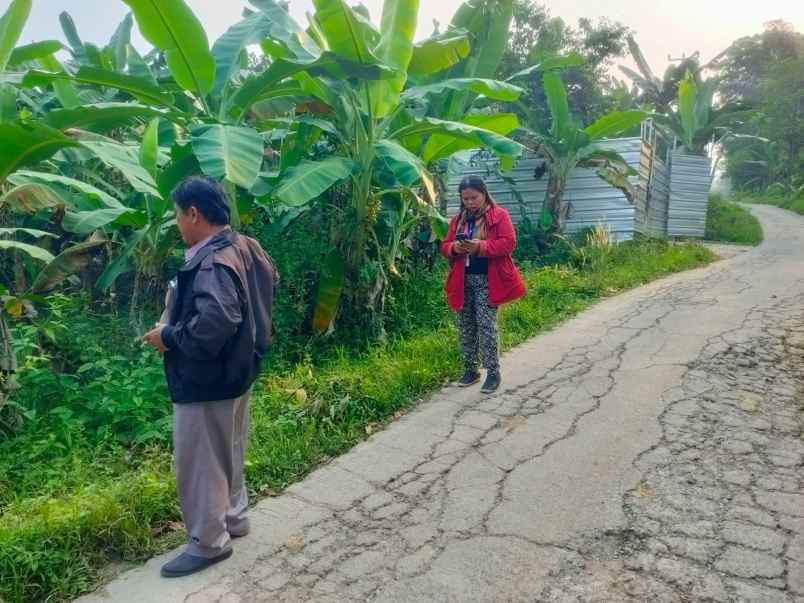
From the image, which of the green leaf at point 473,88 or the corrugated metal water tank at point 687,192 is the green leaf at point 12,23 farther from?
the corrugated metal water tank at point 687,192

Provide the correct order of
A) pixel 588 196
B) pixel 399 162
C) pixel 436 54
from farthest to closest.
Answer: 1. pixel 588 196
2. pixel 436 54
3. pixel 399 162

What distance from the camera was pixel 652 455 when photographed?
3.95 metres

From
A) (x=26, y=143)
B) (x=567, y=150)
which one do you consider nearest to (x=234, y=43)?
(x=26, y=143)

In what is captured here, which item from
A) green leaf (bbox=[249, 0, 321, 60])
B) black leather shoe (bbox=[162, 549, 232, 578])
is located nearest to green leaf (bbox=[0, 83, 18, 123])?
green leaf (bbox=[249, 0, 321, 60])

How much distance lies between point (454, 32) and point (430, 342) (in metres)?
2.87

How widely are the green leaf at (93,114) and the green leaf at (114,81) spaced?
0.40ft

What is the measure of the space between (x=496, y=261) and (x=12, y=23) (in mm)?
3684

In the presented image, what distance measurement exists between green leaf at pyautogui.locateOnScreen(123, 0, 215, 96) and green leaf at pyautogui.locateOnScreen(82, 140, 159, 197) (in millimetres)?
689

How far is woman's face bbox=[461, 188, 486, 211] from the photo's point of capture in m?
4.82

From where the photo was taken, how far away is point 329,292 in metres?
5.68

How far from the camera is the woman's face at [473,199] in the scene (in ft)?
15.8

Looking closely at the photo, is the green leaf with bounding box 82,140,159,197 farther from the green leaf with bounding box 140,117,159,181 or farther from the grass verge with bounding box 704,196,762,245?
the grass verge with bounding box 704,196,762,245

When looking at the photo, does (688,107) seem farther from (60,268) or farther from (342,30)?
(60,268)

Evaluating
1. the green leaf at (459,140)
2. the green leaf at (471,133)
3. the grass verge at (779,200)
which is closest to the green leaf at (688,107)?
the green leaf at (459,140)
